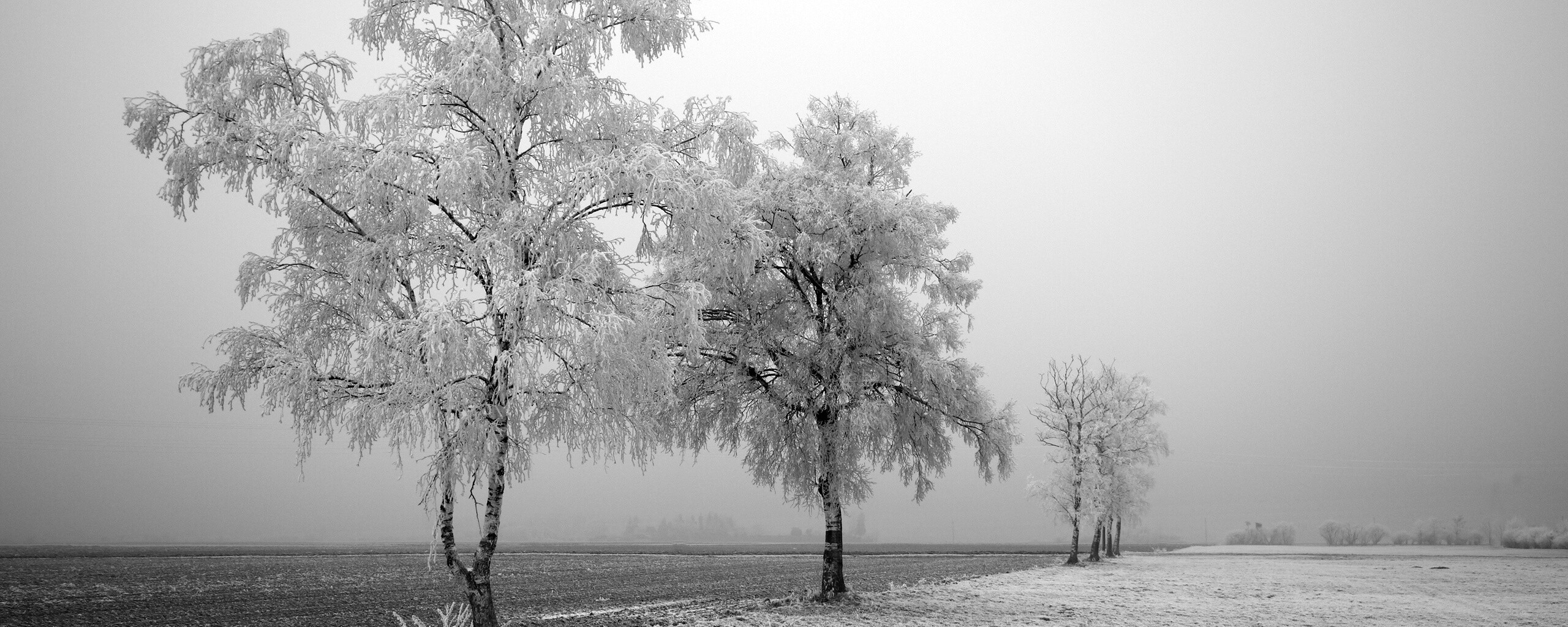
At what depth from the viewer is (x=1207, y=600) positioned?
24766 mm

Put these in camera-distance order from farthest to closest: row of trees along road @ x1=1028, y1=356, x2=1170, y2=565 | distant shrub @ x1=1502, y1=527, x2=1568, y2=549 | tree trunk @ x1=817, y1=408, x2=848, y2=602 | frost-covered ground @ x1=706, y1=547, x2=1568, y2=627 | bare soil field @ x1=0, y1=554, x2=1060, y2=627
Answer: distant shrub @ x1=1502, y1=527, x2=1568, y2=549, row of trees along road @ x1=1028, y1=356, x2=1170, y2=565, tree trunk @ x1=817, y1=408, x2=848, y2=602, frost-covered ground @ x1=706, y1=547, x2=1568, y2=627, bare soil field @ x1=0, y1=554, x2=1060, y2=627

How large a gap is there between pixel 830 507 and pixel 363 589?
16.1m

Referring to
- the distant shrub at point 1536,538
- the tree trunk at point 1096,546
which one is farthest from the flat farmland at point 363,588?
the distant shrub at point 1536,538

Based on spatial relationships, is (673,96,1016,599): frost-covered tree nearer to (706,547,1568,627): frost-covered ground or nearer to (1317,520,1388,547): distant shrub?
(706,547,1568,627): frost-covered ground

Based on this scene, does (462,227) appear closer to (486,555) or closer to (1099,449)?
(486,555)

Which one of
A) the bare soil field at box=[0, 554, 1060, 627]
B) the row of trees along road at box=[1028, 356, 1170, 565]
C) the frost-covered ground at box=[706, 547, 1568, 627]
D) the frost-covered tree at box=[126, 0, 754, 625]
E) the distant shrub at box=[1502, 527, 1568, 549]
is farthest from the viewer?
the distant shrub at box=[1502, 527, 1568, 549]

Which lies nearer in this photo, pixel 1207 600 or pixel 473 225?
pixel 473 225

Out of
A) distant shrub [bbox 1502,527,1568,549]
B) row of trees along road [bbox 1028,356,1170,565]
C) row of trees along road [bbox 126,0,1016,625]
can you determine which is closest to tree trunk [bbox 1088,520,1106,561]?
row of trees along road [bbox 1028,356,1170,565]

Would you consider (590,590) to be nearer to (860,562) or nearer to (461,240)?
(461,240)

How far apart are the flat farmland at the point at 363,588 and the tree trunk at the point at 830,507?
2.23 meters

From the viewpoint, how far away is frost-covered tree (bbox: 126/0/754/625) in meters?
9.75

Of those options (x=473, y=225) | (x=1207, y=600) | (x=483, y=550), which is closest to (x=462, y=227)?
(x=473, y=225)

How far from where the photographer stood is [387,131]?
10.0 m

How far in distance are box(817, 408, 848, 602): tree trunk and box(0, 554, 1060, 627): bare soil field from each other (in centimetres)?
212
